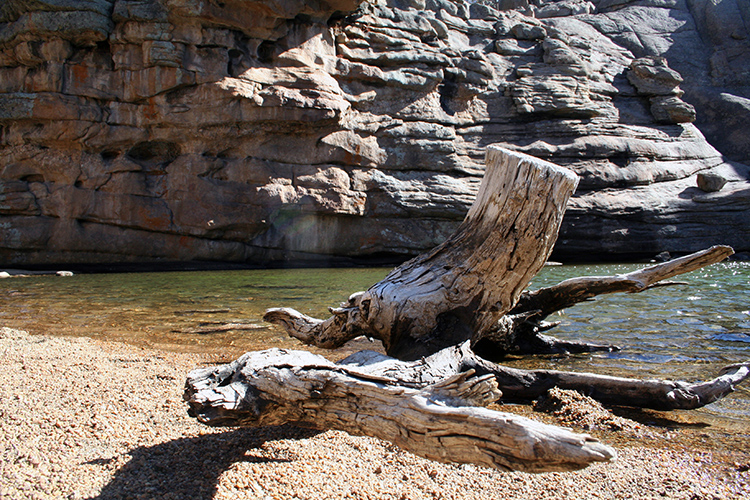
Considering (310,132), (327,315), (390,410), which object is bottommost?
(327,315)

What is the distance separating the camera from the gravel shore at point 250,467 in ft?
6.62

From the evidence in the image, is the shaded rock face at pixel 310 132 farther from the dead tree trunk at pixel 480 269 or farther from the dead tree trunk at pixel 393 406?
the dead tree trunk at pixel 393 406

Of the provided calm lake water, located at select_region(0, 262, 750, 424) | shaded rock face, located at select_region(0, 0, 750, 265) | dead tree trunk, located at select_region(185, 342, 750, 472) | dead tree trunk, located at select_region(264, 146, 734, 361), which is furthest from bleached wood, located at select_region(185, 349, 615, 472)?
shaded rock face, located at select_region(0, 0, 750, 265)

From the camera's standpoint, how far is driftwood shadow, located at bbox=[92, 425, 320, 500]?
6.39 feet

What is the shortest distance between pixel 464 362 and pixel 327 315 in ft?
15.2

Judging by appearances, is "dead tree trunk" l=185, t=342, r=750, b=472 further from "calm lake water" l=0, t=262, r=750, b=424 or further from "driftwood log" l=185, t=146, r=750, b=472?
"calm lake water" l=0, t=262, r=750, b=424

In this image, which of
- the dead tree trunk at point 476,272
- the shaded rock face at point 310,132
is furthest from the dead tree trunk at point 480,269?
the shaded rock face at point 310,132

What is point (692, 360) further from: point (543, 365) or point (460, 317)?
point (460, 317)

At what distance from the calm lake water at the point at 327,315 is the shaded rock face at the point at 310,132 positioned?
743cm

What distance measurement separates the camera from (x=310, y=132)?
18844mm

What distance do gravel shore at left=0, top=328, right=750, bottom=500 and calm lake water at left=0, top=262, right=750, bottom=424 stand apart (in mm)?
1241

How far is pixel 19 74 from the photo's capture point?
666 inches

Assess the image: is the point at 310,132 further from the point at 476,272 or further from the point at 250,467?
the point at 250,467

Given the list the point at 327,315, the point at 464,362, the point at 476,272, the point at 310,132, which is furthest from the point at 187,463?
the point at 310,132
